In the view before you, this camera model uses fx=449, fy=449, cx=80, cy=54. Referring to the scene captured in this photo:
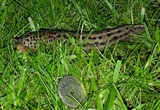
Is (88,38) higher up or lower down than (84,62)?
higher up

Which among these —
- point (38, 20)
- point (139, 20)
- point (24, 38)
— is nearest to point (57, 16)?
point (38, 20)

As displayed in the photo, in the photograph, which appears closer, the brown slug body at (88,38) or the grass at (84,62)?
the grass at (84,62)

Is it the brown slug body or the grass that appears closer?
the grass

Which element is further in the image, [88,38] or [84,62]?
[88,38]

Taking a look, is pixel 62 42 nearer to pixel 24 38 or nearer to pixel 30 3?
pixel 24 38
